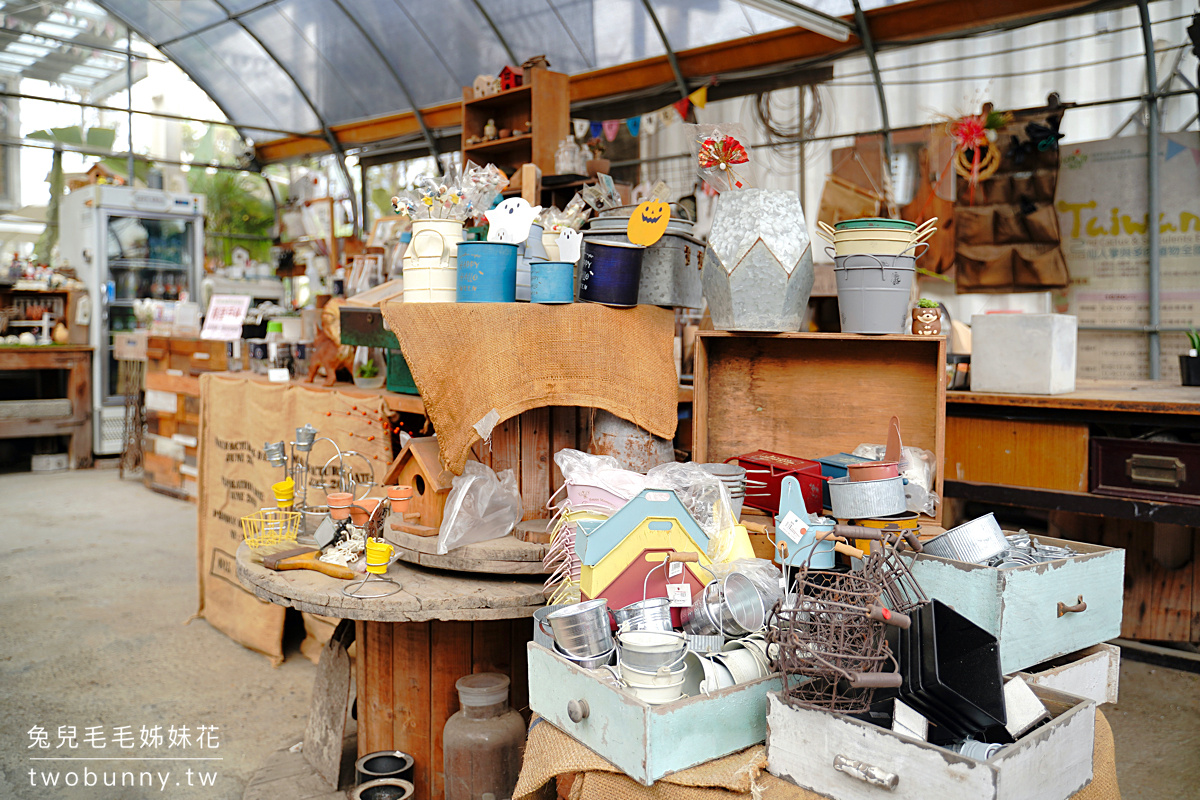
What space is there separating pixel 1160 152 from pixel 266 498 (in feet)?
16.4

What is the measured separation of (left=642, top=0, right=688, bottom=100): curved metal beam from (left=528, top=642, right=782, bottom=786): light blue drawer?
5659mm

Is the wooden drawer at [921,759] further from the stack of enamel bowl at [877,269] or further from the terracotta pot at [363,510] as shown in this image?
the terracotta pot at [363,510]

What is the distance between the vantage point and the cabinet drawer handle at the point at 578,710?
1.47 metres

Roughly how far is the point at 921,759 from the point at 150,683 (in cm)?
330

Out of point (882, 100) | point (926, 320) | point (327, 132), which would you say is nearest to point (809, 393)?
point (926, 320)

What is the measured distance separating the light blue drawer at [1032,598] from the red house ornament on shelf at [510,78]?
16.2 feet

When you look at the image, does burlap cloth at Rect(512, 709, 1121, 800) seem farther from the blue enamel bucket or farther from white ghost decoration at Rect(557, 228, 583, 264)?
white ghost decoration at Rect(557, 228, 583, 264)

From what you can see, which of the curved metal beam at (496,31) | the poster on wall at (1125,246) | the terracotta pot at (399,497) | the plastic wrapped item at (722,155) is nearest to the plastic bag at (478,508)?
the terracotta pot at (399,497)

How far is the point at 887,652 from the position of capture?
4.31 feet

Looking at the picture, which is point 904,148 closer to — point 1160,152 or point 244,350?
point 1160,152

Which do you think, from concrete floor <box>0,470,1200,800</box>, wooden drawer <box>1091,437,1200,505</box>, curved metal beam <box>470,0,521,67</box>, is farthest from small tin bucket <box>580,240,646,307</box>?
curved metal beam <box>470,0,521,67</box>

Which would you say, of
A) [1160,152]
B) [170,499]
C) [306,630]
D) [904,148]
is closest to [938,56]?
[904,148]

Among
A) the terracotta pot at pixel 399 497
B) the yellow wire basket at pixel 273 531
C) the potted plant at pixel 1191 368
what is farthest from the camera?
the potted plant at pixel 1191 368

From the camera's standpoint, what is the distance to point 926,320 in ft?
7.50
